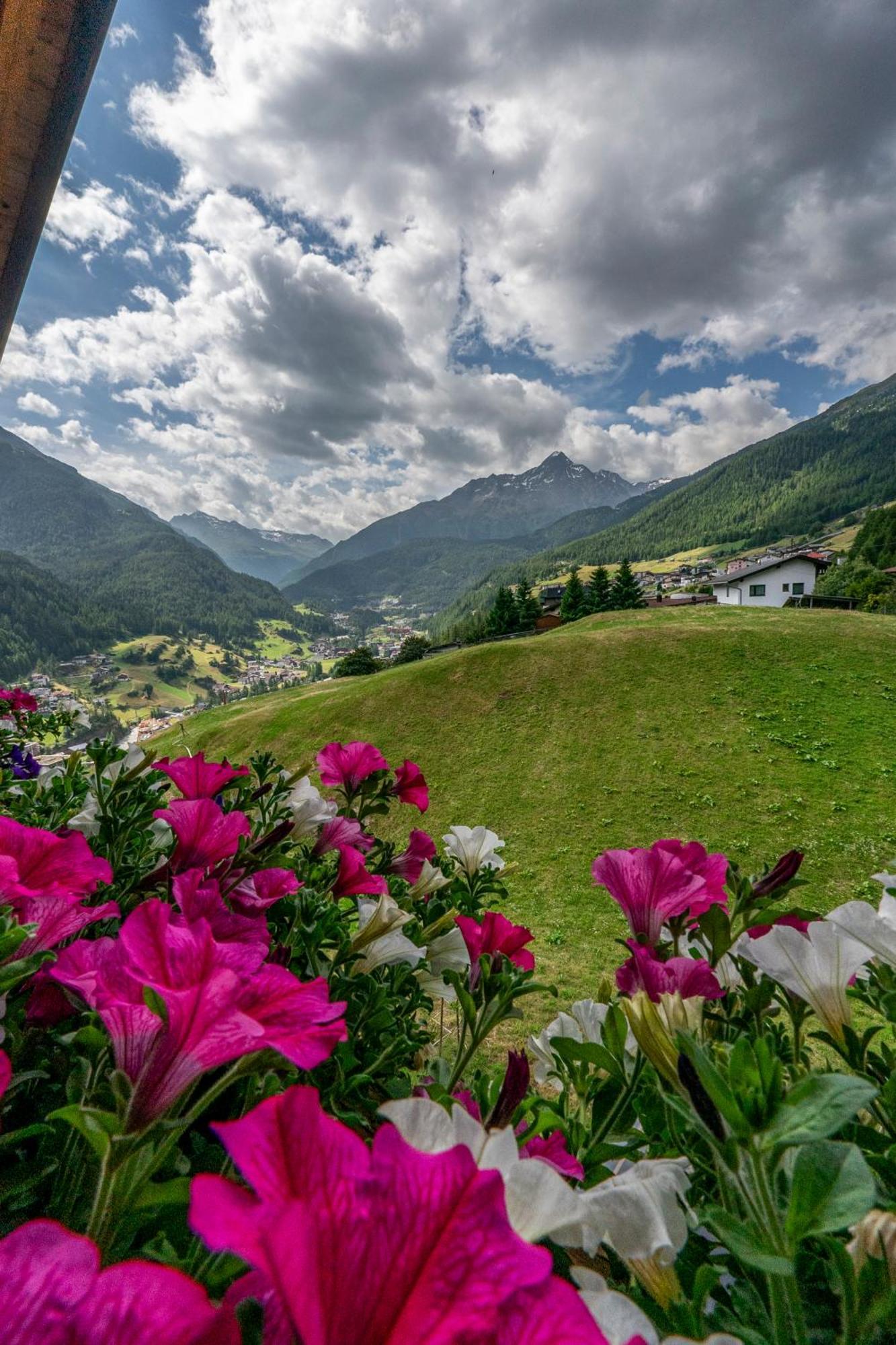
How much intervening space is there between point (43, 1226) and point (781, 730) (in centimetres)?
1663

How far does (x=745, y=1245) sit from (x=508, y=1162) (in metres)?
0.21

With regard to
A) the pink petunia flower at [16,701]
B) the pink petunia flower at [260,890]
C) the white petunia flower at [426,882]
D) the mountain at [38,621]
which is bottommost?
the white petunia flower at [426,882]

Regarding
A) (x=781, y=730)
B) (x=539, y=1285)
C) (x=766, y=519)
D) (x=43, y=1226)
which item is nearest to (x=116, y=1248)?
(x=43, y=1226)

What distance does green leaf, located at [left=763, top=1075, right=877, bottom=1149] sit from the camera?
1.58ft

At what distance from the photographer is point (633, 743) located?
1475cm

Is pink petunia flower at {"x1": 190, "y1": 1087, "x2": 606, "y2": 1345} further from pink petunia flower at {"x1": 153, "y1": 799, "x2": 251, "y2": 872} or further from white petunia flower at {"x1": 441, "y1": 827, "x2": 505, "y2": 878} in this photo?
white petunia flower at {"x1": 441, "y1": 827, "x2": 505, "y2": 878}

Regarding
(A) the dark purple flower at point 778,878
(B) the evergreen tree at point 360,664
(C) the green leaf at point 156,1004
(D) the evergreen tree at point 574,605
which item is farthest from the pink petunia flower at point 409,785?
(D) the evergreen tree at point 574,605

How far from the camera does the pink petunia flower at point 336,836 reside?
5.22 ft

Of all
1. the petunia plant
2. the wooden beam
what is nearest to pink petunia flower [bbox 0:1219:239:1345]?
the petunia plant

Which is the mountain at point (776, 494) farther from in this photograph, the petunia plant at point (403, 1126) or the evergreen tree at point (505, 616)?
the petunia plant at point (403, 1126)

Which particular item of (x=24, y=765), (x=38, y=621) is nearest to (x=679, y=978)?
(x=24, y=765)

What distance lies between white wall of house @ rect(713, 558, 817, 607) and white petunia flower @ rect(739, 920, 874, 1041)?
155ft

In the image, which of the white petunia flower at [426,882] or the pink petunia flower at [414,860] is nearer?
the white petunia flower at [426,882]

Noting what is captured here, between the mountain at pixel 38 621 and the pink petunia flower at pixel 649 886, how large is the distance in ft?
489
